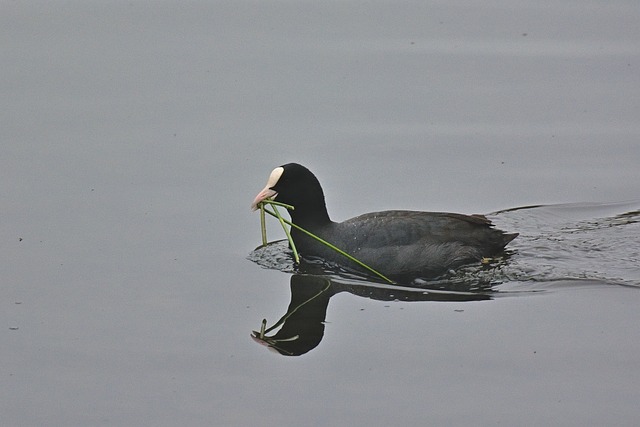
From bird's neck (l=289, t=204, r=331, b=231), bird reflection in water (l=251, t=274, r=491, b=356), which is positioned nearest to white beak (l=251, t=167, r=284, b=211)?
bird's neck (l=289, t=204, r=331, b=231)

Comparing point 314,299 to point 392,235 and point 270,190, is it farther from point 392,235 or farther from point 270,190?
point 270,190

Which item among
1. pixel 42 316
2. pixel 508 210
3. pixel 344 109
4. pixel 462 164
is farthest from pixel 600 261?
pixel 42 316

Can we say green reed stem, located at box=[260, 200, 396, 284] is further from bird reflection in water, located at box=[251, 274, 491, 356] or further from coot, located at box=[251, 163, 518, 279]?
bird reflection in water, located at box=[251, 274, 491, 356]

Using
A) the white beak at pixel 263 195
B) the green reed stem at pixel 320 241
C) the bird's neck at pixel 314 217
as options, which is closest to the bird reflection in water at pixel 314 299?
the green reed stem at pixel 320 241

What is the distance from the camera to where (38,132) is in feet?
35.6

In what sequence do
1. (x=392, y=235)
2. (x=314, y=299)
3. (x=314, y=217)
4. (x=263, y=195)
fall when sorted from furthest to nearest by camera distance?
(x=314, y=217) → (x=263, y=195) → (x=392, y=235) → (x=314, y=299)

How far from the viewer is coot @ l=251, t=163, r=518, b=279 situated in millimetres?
9281

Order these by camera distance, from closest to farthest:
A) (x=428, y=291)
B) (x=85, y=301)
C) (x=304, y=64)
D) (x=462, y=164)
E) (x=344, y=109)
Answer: (x=85, y=301) < (x=428, y=291) < (x=462, y=164) < (x=344, y=109) < (x=304, y=64)

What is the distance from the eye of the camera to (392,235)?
9320 millimetres

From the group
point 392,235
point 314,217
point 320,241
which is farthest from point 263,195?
point 392,235

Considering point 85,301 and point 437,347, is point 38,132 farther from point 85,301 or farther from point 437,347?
point 437,347

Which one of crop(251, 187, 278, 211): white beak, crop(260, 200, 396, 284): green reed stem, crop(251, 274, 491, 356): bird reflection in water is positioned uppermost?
crop(251, 187, 278, 211): white beak

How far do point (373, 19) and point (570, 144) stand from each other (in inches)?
135

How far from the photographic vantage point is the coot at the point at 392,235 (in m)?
9.28
